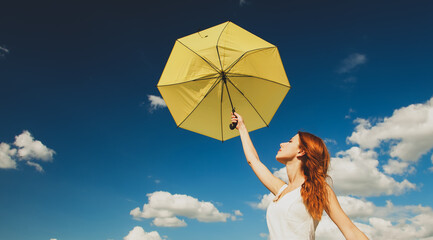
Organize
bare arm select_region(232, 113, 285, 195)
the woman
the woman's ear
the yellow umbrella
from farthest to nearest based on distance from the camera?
the yellow umbrella, bare arm select_region(232, 113, 285, 195), the woman's ear, the woman

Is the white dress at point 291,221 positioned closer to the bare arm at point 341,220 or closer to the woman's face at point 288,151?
the bare arm at point 341,220

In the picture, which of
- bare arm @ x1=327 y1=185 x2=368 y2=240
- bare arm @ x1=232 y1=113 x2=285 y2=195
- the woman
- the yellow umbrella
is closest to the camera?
bare arm @ x1=327 y1=185 x2=368 y2=240

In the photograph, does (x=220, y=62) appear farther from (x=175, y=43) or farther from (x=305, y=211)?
(x=305, y=211)

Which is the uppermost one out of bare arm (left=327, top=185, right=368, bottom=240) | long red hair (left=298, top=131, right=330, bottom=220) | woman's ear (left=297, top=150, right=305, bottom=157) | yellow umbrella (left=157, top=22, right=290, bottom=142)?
yellow umbrella (left=157, top=22, right=290, bottom=142)

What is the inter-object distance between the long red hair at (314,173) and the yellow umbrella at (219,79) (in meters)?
3.19

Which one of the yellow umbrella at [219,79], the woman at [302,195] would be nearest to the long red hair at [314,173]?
the woman at [302,195]

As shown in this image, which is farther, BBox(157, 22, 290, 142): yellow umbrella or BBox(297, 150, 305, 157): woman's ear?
BBox(157, 22, 290, 142): yellow umbrella

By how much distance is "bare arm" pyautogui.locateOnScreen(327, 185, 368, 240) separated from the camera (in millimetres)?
3291

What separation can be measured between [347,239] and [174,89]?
18.9ft

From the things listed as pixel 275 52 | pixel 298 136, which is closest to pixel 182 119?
pixel 275 52

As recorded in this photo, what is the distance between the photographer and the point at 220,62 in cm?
737

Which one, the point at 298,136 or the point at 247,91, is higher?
the point at 247,91

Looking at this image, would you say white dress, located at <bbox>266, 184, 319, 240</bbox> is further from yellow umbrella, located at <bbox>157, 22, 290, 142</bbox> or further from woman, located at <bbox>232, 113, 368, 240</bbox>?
yellow umbrella, located at <bbox>157, 22, 290, 142</bbox>

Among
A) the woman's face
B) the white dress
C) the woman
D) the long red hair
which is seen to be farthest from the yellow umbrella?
the white dress
